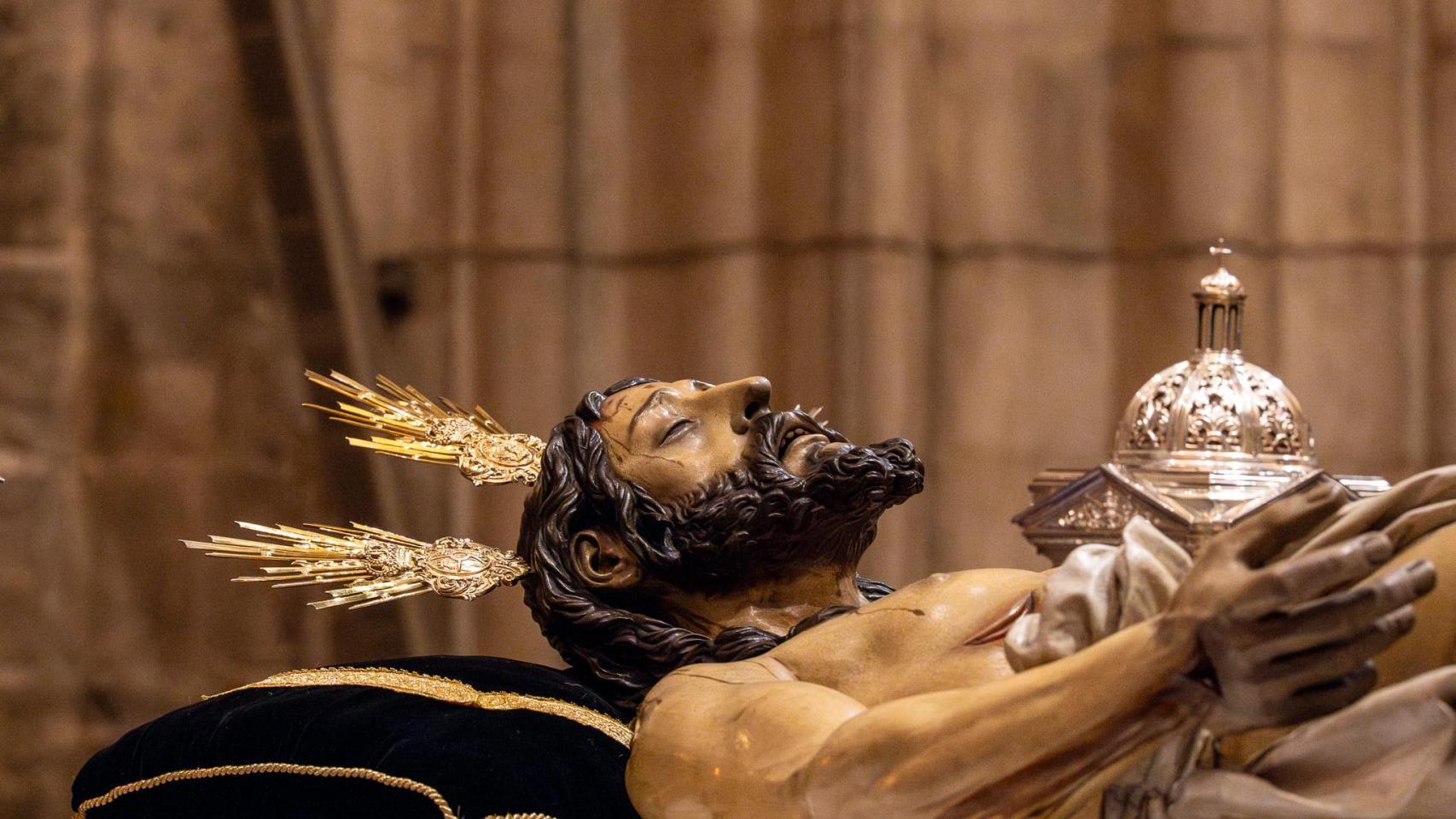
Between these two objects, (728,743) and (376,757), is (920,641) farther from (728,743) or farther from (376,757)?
(376,757)

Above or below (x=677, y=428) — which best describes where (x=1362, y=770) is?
below

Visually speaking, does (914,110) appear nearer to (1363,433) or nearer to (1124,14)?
(1124,14)

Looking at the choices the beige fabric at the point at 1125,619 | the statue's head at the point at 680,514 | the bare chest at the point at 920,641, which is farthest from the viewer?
the statue's head at the point at 680,514

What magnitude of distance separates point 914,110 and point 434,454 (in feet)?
8.47

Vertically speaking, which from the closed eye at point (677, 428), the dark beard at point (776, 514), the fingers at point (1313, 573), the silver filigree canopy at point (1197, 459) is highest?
the fingers at point (1313, 573)

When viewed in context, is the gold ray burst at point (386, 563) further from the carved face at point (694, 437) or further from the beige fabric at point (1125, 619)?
the beige fabric at point (1125, 619)

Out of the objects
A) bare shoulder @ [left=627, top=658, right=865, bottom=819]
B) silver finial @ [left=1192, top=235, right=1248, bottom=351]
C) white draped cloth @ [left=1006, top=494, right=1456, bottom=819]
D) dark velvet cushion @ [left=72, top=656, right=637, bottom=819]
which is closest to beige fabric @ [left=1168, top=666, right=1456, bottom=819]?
white draped cloth @ [left=1006, top=494, right=1456, bottom=819]

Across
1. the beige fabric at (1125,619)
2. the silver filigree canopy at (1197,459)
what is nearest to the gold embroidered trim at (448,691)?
the beige fabric at (1125,619)

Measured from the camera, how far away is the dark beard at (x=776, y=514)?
238cm

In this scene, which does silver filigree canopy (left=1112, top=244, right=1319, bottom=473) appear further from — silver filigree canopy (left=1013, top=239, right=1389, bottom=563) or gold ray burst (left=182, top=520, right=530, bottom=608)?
gold ray burst (left=182, top=520, right=530, bottom=608)

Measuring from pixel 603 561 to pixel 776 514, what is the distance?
0.23 meters

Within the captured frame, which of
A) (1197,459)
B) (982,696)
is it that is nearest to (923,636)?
(982,696)

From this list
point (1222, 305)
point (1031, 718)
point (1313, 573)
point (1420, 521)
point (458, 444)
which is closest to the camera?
point (1313, 573)

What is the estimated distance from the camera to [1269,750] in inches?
69.2
